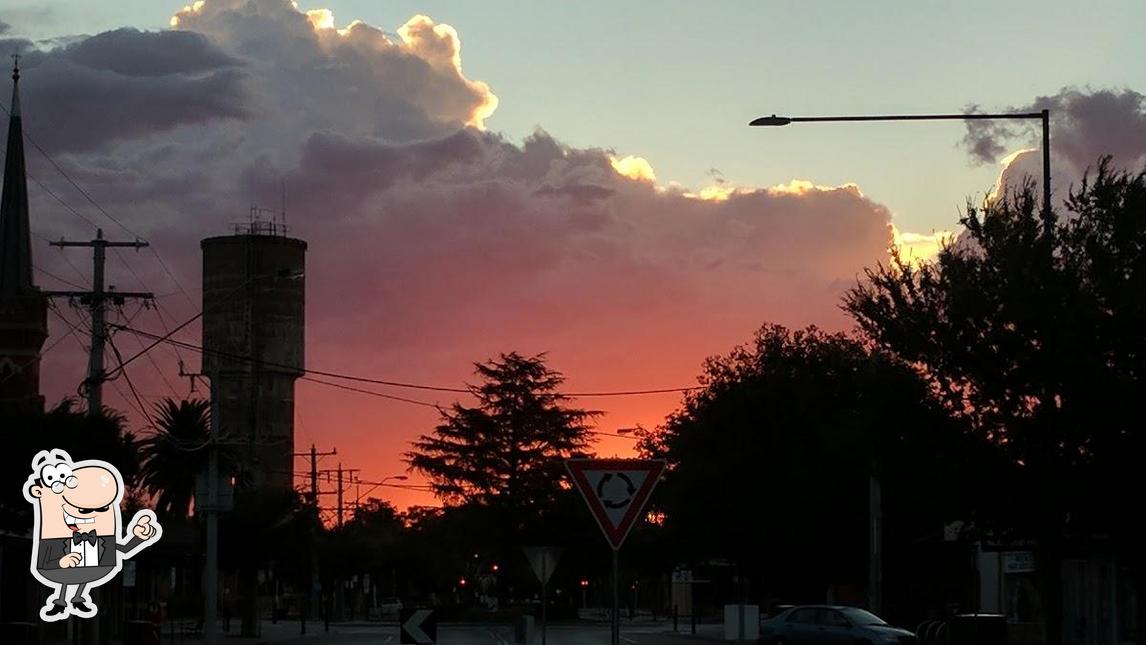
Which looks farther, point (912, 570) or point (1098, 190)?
point (912, 570)

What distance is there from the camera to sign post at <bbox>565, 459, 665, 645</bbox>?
57.5 feet

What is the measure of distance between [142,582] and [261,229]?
270 feet

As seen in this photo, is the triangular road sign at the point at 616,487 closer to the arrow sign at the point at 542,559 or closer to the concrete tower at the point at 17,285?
the arrow sign at the point at 542,559

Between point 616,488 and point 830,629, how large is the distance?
26.0 metres

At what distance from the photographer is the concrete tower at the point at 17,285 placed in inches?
3885

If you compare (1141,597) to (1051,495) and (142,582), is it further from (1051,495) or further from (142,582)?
(142,582)

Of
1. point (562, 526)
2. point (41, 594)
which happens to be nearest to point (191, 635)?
point (41, 594)

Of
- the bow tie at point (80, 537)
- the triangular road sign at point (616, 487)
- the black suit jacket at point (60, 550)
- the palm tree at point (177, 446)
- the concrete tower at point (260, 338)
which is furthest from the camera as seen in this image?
the concrete tower at point (260, 338)

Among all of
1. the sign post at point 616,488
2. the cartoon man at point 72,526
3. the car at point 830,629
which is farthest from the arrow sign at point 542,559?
the sign post at point 616,488

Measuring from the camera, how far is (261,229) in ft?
462

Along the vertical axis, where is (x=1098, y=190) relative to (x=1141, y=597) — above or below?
above

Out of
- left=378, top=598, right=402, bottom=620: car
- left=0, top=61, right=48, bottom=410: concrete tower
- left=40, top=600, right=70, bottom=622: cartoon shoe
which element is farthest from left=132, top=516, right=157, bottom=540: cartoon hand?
left=378, top=598, right=402, bottom=620: car

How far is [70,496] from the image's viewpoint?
2320cm

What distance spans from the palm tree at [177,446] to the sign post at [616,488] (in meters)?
34.9
